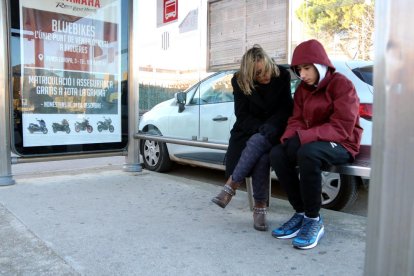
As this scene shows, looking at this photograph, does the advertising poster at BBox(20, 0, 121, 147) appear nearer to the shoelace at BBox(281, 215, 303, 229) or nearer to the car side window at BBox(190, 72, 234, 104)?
the car side window at BBox(190, 72, 234, 104)

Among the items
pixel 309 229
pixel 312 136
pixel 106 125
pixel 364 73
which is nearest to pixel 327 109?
pixel 312 136

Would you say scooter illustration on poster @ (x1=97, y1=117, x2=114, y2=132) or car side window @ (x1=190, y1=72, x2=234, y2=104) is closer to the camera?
car side window @ (x1=190, y1=72, x2=234, y2=104)

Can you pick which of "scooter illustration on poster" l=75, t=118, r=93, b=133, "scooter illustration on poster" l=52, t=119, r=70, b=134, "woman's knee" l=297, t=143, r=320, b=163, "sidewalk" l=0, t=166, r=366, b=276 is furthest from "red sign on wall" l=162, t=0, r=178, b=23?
"woman's knee" l=297, t=143, r=320, b=163

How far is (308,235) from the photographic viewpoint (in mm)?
2756

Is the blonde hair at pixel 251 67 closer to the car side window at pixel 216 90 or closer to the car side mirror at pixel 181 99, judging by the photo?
the car side window at pixel 216 90

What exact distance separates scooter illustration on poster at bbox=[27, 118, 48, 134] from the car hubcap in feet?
4.97

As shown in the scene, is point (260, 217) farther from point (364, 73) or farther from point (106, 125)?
point (106, 125)

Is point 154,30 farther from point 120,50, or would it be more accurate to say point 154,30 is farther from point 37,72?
point 37,72

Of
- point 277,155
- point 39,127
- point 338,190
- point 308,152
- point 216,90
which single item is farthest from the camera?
point 216,90

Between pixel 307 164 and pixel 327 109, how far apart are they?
40 cm

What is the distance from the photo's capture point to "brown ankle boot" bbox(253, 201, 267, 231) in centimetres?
310

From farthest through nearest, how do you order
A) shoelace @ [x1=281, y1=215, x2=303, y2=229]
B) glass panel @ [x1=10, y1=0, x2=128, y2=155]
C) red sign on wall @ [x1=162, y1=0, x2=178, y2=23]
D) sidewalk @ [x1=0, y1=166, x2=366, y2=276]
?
1. red sign on wall @ [x1=162, y1=0, x2=178, y2=23]
2. glass panel @ [x1=10, y1=0, x2=128, y2=155]
3. shoelace @ [x1=281, y1=215, x2=303, y2=229]
4. sidewalk @ [x1=0, y1=166, x2=366, y2=276]

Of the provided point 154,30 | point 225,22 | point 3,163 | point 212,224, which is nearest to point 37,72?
point 3,163

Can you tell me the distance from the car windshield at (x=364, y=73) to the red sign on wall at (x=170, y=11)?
2.39 metres
